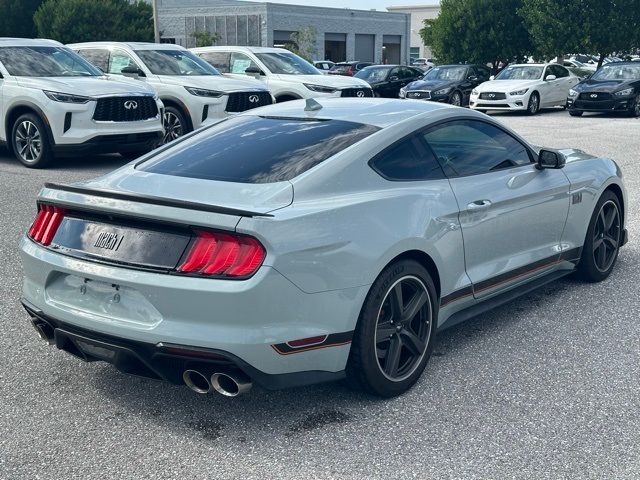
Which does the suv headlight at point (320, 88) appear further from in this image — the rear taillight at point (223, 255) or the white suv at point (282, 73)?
the rear taillight at point (223, 255)

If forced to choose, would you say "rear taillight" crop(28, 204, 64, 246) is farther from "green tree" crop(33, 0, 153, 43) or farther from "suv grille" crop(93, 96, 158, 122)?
"green tree" crop(33, 0, 153, 43)

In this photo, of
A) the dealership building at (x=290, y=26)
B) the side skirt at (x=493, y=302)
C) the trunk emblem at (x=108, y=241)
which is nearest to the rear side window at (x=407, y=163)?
the side skirt at (x=493, y=302)

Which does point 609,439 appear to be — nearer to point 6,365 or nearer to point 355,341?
point 355,341

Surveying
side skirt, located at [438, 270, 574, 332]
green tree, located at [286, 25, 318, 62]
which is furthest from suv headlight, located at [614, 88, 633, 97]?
green tree, located at [286, 25, 318, 62]

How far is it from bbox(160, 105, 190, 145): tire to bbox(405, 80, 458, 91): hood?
12343mm

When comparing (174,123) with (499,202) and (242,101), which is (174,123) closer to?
(242,101)

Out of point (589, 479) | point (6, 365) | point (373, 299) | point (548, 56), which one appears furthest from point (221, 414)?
point (548, 56)

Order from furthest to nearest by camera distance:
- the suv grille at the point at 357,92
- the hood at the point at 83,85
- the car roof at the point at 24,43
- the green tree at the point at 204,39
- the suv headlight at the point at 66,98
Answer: the green tree at the point at 204,39
the suv grille at the point at 357,92
the car roof at the point at 24,43
the hood at the point at 83,85
the suv headlight at the point at 66,98

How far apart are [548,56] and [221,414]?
36.4m

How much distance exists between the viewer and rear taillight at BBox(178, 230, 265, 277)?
3.58 metres

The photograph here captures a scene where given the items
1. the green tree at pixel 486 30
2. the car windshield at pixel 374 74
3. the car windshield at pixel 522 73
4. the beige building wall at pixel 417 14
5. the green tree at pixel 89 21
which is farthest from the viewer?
the beige building wall at pixel 417 14

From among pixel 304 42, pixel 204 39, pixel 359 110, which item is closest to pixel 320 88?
pixel 359 110

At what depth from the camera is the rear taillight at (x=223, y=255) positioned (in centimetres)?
358

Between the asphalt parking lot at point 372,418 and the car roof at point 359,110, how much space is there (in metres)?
1.40
